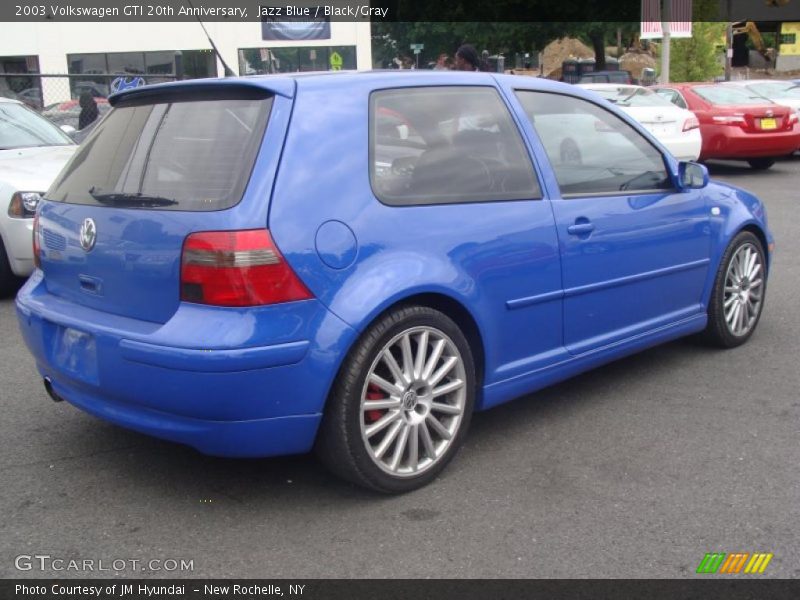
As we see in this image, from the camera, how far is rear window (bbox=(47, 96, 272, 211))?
342cm

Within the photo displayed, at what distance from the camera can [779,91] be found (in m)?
17.9

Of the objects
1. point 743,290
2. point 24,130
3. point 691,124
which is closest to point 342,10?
point 691,124

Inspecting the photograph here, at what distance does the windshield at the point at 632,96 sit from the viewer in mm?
14244

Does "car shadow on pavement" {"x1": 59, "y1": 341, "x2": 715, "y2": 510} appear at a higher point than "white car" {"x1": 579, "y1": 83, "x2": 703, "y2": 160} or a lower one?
lower

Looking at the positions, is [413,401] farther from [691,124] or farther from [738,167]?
[738,167]

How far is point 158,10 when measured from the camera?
3228 centimetres

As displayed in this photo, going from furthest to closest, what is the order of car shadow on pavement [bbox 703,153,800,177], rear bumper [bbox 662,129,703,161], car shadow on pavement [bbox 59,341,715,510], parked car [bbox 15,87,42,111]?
parked car [bbox 15,87,42,111], car shadow on pavement [bbox 703,153,800,177], rear bumper [bbox 662,129,703,161], car shadow on pavement [bbox 59,341,715,510]

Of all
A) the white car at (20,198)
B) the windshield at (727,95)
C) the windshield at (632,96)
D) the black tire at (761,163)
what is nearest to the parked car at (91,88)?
the windshield at (632,96)

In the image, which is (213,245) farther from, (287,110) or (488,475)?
(488,475)

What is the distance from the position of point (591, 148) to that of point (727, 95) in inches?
479

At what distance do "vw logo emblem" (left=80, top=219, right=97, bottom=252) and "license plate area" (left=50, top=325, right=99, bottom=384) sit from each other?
33 centimetres

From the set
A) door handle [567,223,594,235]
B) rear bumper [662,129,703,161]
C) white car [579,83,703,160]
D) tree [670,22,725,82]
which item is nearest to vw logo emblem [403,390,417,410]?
door handle [567,223,594,235]
